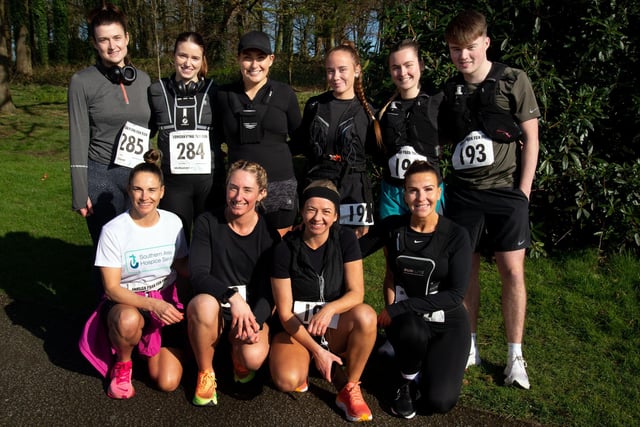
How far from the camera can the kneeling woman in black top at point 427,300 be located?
341 centimetres

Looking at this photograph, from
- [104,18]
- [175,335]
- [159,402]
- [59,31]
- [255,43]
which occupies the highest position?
[59,31]

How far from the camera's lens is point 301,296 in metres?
3.55

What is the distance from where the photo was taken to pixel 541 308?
16.3ft

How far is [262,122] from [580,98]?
314cm

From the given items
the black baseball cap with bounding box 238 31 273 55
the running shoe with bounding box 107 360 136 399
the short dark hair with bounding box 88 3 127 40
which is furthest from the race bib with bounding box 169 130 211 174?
the running shoe with bounding box 107 360 136 399

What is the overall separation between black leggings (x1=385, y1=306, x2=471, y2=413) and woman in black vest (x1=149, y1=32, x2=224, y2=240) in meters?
1.70

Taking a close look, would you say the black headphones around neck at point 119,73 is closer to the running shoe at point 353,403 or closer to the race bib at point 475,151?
the race bib at point 475,151

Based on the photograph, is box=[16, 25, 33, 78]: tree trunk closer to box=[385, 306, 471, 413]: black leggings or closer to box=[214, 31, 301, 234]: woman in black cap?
box=[214, 31, 301, 234]: woman in black cap

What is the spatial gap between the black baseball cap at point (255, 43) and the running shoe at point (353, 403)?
230cm

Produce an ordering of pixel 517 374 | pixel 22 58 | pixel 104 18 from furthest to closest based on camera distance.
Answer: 1. pixel 22 58
2. pixel 104 18
3. pixel 517 374

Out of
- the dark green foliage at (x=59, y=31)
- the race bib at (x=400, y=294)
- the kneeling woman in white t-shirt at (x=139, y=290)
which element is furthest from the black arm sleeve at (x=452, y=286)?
the dark green foliage at (x=59, y=31)

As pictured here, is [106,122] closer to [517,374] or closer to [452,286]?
[452,286]

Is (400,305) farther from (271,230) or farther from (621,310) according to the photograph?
(621,310)

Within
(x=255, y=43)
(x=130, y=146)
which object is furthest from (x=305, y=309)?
(x=255, y=43)
